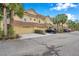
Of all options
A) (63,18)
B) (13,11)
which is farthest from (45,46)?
(13,11)

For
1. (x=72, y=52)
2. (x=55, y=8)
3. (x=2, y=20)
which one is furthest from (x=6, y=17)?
(x=72, y=52)

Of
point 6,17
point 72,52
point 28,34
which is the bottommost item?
point 72,52

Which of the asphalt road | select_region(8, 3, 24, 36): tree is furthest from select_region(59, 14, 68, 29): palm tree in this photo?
select_region(8, 3, 24, 36): tree

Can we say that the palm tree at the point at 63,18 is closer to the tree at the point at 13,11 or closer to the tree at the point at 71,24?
the tree at the point at 71,24

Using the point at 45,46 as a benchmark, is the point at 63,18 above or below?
above

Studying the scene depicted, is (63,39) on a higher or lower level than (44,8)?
lower

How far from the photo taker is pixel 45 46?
146 inches

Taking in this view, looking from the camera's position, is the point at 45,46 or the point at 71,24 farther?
the point at 71,24

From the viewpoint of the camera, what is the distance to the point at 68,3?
12.0 feet

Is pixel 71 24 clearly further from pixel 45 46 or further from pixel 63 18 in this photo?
pixel 45 46

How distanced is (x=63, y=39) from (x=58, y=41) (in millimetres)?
79

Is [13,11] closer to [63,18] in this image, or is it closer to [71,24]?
[63,18]

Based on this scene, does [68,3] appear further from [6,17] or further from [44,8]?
[6,17]

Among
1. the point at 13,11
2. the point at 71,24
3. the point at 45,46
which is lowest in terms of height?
the point at 45,46
